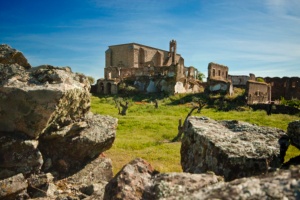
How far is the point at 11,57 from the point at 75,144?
326 centimetres

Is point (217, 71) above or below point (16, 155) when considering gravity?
above

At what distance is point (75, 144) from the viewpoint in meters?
7.34

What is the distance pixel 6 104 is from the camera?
623cm

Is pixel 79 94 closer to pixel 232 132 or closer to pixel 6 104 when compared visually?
pixel 6 104

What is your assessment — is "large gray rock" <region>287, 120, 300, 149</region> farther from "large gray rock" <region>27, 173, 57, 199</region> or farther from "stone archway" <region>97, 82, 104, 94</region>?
"stone archway" <region>97, 82, 104, 94</region>

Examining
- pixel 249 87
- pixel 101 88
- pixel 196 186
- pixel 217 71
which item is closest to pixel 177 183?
pixel 196 186

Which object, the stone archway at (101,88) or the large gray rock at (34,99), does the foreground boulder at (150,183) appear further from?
the stone archway at (101,88)

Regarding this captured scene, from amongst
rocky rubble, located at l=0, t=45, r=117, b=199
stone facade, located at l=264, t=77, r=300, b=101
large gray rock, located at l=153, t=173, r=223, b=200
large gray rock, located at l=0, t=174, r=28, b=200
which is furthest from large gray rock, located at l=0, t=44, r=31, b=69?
stone facade, located at l=264, t=77, r=300, b=101

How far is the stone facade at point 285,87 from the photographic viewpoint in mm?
50719

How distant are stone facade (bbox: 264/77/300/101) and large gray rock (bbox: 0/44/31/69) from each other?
52667 mm

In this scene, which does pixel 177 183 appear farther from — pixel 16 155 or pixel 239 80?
pixel 239 80

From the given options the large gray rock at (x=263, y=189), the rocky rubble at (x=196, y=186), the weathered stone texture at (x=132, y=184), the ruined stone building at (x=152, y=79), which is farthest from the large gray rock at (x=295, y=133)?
the ruined stone building at (x=152, y=79)

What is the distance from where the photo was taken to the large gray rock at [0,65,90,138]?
6.09m

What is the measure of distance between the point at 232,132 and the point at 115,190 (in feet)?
9.62
